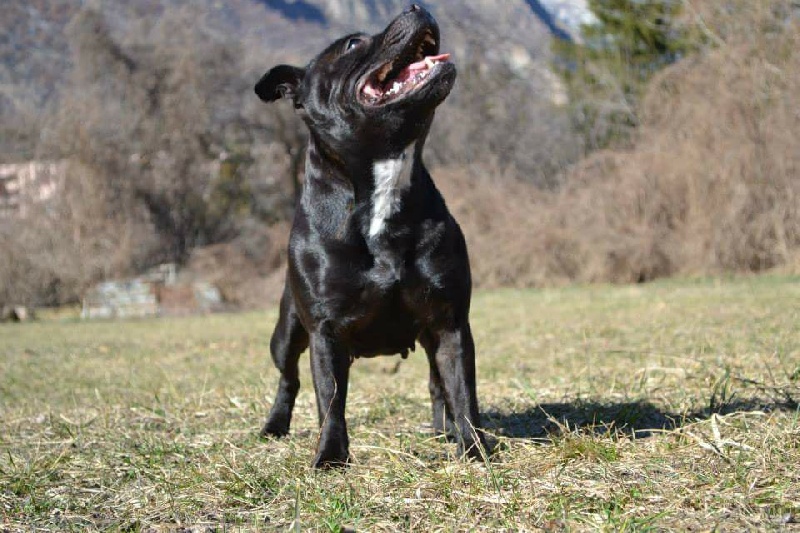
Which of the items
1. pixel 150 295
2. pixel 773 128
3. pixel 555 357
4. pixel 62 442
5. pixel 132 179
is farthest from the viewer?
pixel 132 179

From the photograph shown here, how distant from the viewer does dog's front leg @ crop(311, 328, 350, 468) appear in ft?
9.44

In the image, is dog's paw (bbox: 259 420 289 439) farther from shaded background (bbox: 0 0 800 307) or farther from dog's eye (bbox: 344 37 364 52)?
shaded background (bbox: 0 0 800 307)

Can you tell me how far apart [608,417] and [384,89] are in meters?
1.59

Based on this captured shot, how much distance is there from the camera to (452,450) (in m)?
3.00

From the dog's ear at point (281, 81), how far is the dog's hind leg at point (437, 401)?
121 cm

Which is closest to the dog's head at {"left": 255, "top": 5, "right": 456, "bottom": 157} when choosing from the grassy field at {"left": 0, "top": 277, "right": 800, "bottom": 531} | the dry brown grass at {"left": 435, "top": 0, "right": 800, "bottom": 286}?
the grassy field at {"left": 0, "top": 277, "right": 800, "bottom": 531}

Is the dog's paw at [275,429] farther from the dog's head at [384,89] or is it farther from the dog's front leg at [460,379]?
the dog's head at [384,89]

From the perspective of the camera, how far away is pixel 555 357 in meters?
6.25

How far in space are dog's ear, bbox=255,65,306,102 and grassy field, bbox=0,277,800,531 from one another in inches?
58.7

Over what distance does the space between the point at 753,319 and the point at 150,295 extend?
15.6m

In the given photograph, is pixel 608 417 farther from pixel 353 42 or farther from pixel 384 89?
pixel 353 42

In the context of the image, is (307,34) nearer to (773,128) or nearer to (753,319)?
(773,128)

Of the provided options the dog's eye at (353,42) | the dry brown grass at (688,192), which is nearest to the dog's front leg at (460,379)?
the dog's eye at (353,42)

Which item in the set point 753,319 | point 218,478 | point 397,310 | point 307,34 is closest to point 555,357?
point 753,319
